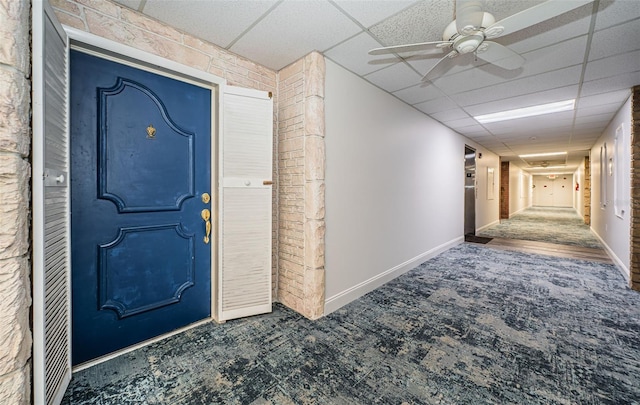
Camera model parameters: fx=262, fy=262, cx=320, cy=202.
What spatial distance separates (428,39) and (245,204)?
2320 mm

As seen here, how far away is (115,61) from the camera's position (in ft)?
6.58

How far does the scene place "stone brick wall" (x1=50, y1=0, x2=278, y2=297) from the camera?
5.98 feet

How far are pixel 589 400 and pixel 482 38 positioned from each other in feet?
8.28

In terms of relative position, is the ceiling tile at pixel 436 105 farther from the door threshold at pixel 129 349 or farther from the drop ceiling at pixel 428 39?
the door threshold at pixel 129 349

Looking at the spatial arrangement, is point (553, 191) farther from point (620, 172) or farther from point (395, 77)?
point (395, 77)

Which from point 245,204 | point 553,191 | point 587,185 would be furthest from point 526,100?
point 553,191

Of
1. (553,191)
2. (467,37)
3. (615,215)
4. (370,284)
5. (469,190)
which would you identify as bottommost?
(370,284)

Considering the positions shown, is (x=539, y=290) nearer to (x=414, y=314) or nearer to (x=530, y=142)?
(x=414, y=314)

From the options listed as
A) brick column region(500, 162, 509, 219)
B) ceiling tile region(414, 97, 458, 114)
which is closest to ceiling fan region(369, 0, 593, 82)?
ceiling tile region(414, 97, 458, 114)

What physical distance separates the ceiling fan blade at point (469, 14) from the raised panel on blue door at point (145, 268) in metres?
2.73

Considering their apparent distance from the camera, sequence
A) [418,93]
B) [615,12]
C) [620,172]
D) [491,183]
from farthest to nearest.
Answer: [491,183] < [620,172] < [418,93] < [615,12]

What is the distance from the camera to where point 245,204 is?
2596mm

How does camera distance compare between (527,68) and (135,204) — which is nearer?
(135,204)

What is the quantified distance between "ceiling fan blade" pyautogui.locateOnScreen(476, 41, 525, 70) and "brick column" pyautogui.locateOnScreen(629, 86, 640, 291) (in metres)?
2.65
